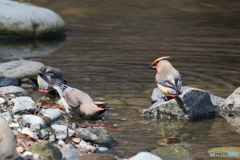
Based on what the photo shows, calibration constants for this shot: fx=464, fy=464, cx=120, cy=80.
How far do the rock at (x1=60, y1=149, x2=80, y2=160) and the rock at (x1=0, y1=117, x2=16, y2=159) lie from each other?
0.60 m

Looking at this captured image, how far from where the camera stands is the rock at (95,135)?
194 inches

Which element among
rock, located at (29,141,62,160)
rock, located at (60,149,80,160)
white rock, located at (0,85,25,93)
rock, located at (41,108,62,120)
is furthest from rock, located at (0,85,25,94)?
rock, located at (29,141,62,160)

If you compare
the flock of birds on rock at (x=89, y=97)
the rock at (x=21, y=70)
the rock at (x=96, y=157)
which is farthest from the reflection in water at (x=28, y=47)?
the rock at (x=96, y=157)

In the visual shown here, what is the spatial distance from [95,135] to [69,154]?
2.32ft

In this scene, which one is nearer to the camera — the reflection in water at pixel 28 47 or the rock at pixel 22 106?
the rock at pixel 22 106

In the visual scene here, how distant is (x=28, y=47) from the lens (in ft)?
37.9

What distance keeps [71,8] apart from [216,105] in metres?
10.8

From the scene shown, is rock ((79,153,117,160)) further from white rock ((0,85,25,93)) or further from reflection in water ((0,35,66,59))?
reflection in water ((0,35,66,59))

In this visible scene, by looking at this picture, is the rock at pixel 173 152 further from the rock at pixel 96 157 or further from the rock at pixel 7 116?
the rock at pixel 7 116

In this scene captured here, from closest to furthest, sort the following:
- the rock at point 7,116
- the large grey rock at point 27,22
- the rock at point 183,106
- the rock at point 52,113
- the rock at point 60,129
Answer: the rock at point 60,129, the rock at point 7,116, the rock at point 52,113, the rock at point 183,106, the large grey rock at point 27,22

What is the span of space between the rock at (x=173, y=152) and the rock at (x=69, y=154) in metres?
0.87

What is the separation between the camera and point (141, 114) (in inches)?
243

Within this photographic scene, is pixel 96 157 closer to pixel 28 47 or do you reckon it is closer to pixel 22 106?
pixel 22 106

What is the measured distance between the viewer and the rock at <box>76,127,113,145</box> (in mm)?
4922
